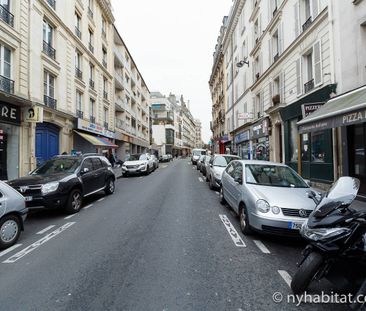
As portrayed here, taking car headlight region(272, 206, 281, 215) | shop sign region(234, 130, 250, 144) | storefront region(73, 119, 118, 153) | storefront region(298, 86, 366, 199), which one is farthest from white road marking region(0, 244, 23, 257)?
shop sign region(234, 130, 250, 144)

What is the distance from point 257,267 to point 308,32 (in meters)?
12.0

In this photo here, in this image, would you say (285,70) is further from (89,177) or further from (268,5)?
(89,177)

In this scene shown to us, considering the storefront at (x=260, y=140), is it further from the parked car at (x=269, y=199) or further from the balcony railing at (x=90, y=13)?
the balcony railing at (x=90, y=13)

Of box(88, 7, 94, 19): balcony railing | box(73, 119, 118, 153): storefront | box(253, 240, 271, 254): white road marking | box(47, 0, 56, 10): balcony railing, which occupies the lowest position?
box(253, 240, 271, 254): white road marking

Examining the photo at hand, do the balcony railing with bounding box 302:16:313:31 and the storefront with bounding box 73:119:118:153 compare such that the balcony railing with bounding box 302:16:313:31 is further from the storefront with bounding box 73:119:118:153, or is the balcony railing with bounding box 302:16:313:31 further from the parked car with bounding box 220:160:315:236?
the storefront with bounding box 73:119:118:153

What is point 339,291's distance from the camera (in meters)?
2.99

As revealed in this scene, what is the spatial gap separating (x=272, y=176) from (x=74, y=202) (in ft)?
18.2

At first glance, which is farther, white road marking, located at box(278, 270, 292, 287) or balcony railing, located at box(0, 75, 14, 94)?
balcony railing, located at box(0, 75, 14, 94)

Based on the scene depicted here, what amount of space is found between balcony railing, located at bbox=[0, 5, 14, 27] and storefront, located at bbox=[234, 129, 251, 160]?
59.8 ft

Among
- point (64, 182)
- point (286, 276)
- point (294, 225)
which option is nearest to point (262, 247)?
point (294, 225)

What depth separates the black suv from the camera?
20.7 feet

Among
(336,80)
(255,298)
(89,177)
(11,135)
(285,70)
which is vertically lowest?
(255,298)

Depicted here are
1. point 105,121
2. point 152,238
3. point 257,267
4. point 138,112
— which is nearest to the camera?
point 257,267

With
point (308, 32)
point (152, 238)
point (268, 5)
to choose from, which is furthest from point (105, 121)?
point (152, 238)
